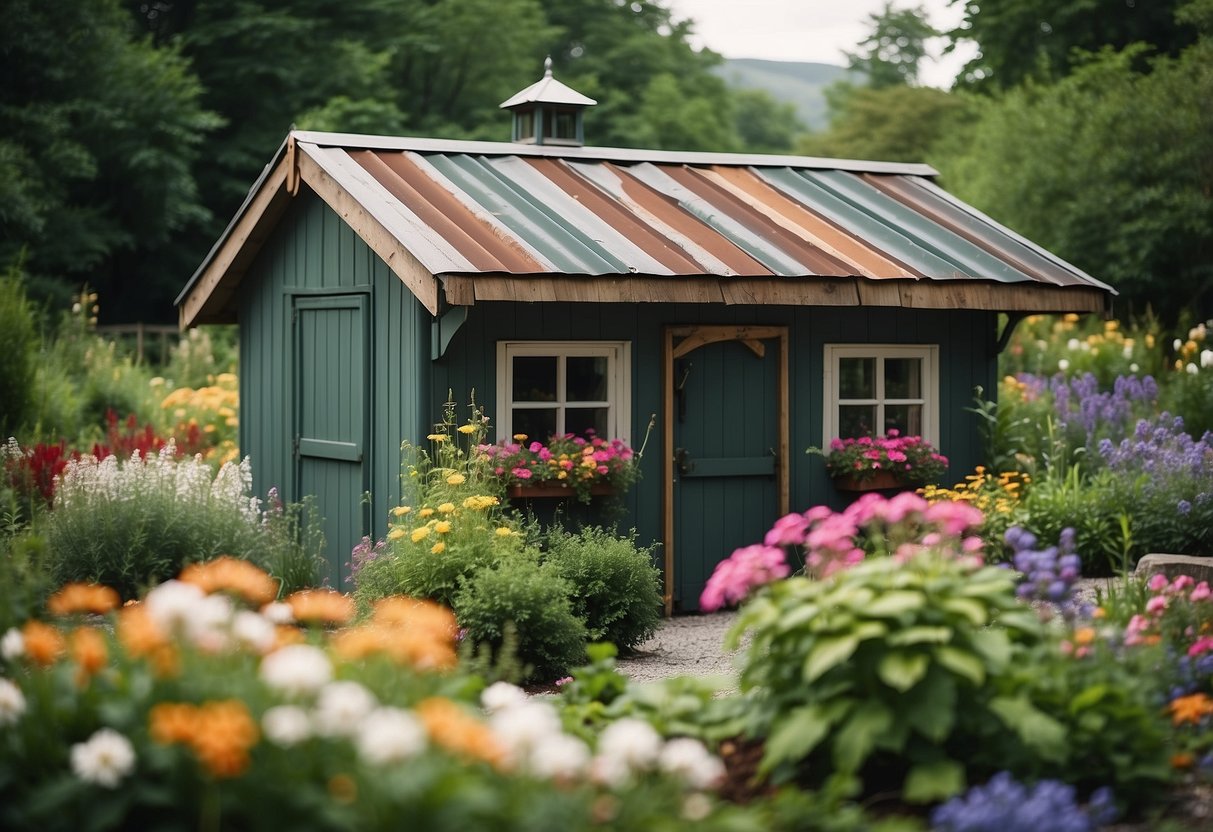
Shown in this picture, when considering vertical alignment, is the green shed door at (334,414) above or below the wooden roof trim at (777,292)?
below

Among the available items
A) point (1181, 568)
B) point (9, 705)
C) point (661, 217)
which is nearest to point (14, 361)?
point (661, 217)

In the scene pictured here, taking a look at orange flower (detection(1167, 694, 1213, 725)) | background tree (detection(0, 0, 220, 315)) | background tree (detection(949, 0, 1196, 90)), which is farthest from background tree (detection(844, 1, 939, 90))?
orange flower (detection(1167, 694, 1213, 725))

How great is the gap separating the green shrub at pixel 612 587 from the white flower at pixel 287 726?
469 centimetres

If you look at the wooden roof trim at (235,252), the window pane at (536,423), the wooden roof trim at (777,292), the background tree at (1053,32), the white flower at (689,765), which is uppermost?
the background tree at (1053,32)

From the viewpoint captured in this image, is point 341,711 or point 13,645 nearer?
point 341,711

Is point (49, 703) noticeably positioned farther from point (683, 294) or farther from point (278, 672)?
point (683, 294)

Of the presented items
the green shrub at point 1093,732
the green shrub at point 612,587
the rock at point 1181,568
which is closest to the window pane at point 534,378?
the green shrub at point 612,587

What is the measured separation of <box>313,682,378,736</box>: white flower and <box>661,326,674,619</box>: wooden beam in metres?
6.52

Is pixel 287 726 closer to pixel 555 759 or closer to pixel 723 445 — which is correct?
pixel 555 759

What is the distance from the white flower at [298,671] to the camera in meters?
3.41

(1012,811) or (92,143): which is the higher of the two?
(92,143)

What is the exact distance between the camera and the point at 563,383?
9625 millimetres

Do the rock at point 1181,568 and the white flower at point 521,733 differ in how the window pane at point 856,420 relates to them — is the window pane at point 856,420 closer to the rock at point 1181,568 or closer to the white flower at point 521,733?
the rock at point 1181,568

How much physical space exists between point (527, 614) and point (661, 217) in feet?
12.8
